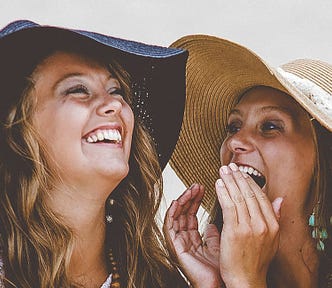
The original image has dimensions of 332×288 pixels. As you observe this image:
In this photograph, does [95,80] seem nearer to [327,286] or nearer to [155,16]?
[327,286]

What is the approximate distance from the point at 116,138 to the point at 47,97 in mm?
215

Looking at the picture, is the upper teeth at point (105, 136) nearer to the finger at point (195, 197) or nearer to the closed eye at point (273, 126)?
the finger at point (195, 197)

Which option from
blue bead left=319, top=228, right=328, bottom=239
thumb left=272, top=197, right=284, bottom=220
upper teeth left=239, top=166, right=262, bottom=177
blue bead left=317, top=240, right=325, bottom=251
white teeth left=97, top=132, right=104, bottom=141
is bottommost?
blue bead left=317, top=240, right=325, bottom=251

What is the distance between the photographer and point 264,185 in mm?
2619

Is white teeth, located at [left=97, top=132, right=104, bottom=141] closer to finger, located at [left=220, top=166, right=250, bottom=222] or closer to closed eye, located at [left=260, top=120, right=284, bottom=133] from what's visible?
finger, located at [left=220, top=166, right=250, bottom=222]

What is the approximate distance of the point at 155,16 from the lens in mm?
3621

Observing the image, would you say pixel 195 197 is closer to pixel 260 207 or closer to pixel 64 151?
pixel 260 207

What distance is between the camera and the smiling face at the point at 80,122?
231cm

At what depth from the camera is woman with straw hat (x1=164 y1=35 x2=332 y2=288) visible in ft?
8.01

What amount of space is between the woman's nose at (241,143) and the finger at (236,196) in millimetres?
146

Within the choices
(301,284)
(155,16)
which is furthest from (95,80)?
(155,16)

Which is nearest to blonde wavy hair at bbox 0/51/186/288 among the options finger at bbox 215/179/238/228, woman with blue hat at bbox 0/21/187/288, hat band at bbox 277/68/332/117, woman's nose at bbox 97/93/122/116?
woman with blue hat at bbox 0/21/187/288

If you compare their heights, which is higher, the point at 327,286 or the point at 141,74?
the point at 141,74

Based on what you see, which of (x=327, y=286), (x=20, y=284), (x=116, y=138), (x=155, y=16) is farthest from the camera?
(x=155, y=16)
